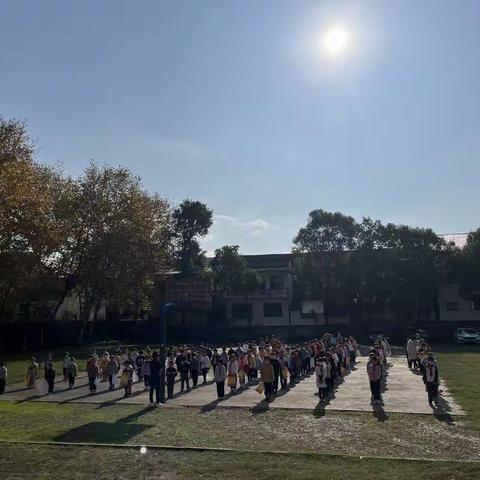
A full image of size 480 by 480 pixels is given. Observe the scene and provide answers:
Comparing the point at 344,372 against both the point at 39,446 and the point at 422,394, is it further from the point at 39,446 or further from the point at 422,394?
the point at 39,446

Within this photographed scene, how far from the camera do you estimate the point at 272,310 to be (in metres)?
63.7

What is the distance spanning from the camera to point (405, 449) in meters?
11.9

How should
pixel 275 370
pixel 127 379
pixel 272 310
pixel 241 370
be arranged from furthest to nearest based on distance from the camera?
pixel 272 310 < pixel 241 370 < pixel 127 379 < pixel 275 370

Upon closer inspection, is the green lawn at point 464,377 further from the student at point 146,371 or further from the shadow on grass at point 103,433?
the student at point 146,371

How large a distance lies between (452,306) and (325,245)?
49.7ft

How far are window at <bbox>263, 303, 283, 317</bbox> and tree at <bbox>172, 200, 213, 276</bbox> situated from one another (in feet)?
28.7

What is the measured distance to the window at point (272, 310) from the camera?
63.5 metres

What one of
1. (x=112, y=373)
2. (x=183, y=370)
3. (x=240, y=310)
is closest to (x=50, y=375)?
(x=112, y=373)

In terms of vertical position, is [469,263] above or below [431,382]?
above

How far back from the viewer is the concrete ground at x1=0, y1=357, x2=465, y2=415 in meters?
17.8

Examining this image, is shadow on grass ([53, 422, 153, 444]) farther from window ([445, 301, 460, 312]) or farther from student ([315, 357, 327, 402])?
window ([445, 301, 460, 312])

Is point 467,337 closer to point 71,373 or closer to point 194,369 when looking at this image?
point 194,369

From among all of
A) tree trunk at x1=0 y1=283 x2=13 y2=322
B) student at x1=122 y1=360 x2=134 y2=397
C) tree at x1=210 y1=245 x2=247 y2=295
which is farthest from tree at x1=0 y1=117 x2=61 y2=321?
tree at x1=210 y1=245 x2=247 y2=295

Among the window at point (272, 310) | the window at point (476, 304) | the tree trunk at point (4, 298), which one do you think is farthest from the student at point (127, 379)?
the window at point (476, 304)
